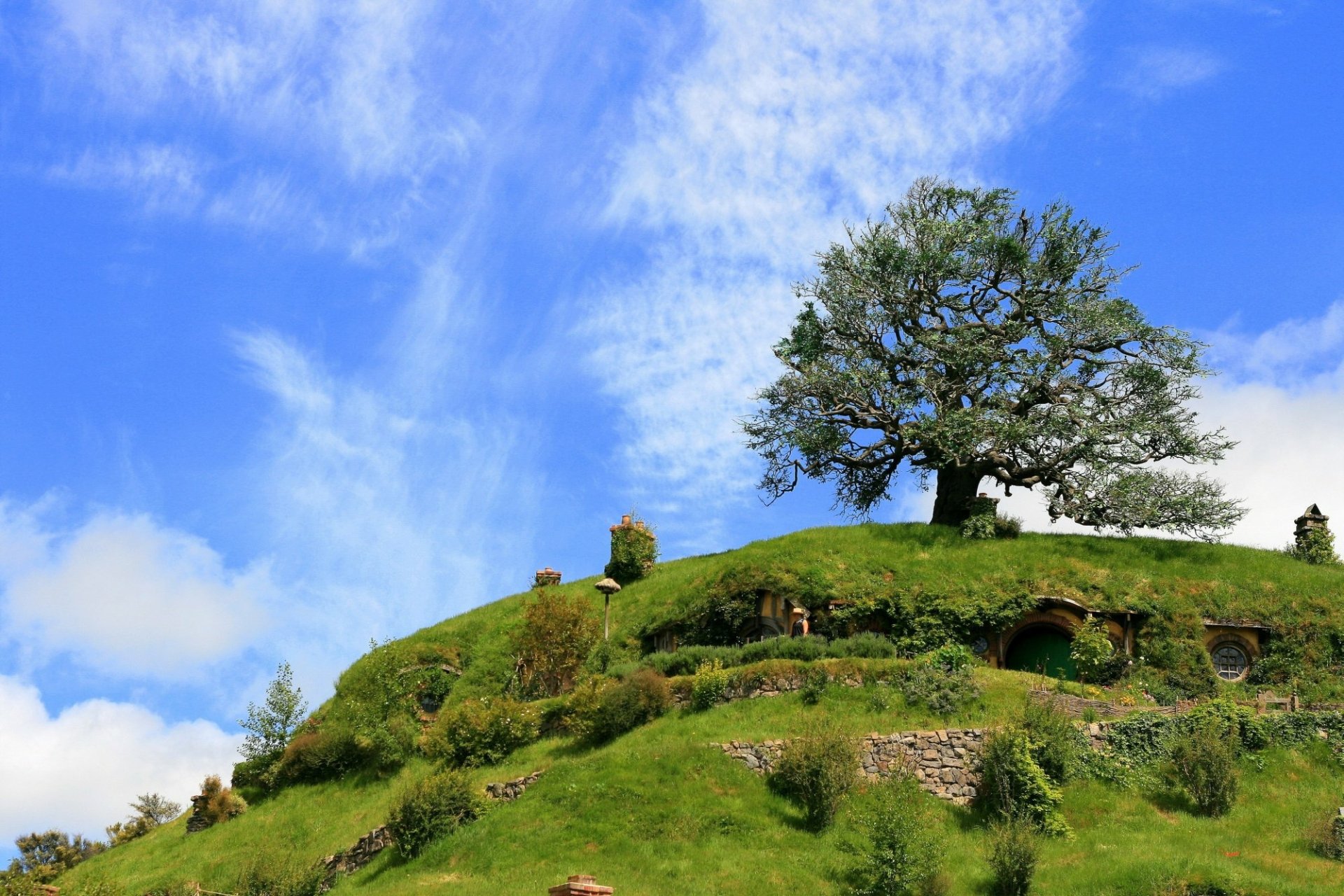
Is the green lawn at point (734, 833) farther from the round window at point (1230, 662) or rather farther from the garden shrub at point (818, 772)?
the round window at point (1230, 662)

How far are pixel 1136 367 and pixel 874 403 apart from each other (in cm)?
1027

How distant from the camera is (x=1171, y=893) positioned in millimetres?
24406

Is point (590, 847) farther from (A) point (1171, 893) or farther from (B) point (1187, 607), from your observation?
(B) point (1187, 607)

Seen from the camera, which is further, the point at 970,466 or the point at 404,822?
the point at 970,466

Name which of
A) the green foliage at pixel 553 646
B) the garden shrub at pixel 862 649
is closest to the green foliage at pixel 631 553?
the green foliage at pixel 553 646

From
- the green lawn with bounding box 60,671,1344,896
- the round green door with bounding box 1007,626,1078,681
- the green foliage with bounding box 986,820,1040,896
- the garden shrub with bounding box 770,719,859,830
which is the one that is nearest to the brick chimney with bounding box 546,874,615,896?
the green lawn with bounding box 60,671,1344,896

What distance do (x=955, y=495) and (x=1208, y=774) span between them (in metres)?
20.4

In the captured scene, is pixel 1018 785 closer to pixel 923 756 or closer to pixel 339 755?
pixel 923 756

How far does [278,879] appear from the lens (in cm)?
2902

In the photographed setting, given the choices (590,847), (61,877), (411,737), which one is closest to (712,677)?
(590,847)

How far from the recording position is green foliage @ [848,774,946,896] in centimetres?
2547

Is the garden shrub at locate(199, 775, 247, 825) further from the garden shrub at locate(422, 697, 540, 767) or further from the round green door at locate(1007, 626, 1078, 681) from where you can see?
the round green door at locate(1007, 626, 1078, 681)

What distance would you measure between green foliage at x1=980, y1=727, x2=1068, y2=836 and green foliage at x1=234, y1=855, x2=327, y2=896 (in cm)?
1618

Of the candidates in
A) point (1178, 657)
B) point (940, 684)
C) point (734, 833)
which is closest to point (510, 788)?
point (734, 833)
